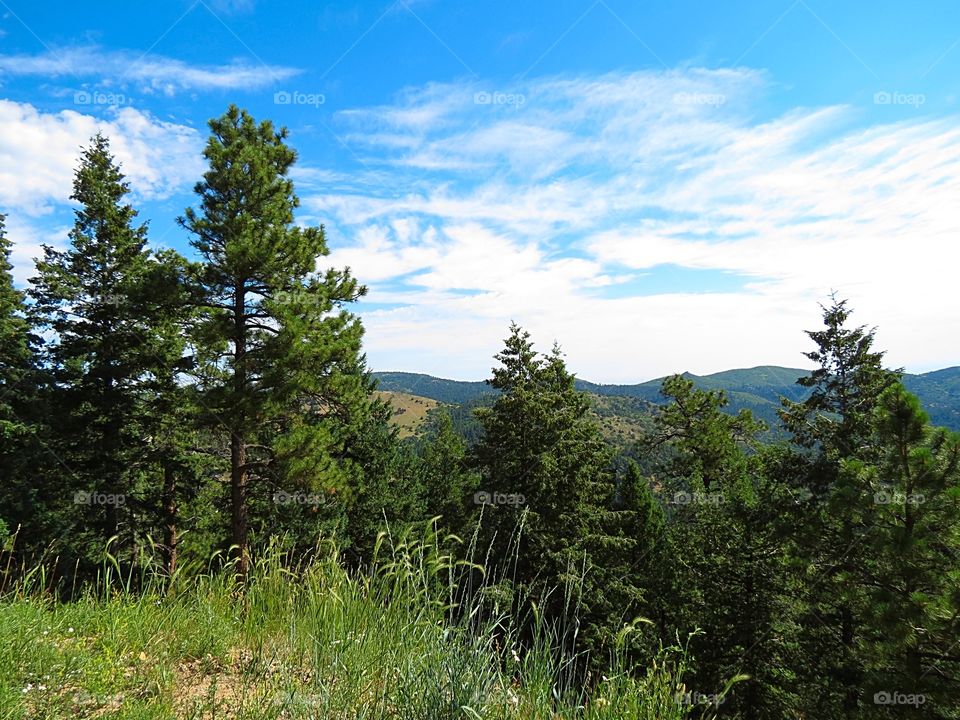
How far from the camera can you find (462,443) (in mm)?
40188

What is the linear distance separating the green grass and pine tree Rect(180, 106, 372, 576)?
311 inches

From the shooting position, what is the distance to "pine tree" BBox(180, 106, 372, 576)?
11664 mm

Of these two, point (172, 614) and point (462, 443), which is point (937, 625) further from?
point (462, 443)

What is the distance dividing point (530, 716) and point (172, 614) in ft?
9.70

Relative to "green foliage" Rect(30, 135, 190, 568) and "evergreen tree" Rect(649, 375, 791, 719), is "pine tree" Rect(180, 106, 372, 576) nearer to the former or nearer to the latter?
"green foliage" Rect(30, 135, 190, 568)

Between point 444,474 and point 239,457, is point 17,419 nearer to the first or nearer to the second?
point 239,457

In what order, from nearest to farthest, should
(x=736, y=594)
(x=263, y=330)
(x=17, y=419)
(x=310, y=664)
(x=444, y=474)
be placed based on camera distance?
(x=310, y=664)
(x=263, y=330)
(x=736, y=594)
(x=17, y=419)
(x=444, y=474)

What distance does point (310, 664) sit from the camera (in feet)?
10.2

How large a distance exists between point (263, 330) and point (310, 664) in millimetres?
10880

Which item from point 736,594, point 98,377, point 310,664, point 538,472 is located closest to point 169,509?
point 98,377

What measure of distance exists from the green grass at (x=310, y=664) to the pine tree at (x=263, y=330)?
7.89 m

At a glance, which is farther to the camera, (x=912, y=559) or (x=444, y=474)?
(x=444, y=474)

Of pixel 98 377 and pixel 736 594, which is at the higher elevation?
pixel 98 377

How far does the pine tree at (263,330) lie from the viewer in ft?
38.3
